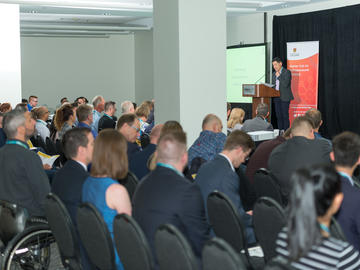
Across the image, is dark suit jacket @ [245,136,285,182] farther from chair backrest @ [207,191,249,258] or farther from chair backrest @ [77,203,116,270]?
chair backrest @ [77,203,116,270]

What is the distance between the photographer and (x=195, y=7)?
645 centimetres

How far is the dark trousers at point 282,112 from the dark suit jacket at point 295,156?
8.10 meters

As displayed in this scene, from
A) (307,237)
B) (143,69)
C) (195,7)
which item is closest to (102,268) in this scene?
(307,237)

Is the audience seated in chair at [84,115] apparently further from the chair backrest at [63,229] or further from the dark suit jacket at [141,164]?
the chair backrest at [63,229]

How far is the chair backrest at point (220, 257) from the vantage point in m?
2.00

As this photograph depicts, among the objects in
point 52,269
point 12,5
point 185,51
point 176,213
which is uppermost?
point 12,5

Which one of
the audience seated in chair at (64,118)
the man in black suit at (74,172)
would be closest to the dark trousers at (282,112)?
the audience seated in chair at (64,118)

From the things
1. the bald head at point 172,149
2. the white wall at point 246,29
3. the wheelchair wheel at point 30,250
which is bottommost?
the wheelchair wheel at point 30,250

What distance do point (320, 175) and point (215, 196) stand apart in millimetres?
1340

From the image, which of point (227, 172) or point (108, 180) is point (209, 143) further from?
point (108, 180)

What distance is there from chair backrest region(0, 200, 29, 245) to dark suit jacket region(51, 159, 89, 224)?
44 centimetres

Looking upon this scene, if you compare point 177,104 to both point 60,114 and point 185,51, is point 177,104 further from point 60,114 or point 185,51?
point 60,114

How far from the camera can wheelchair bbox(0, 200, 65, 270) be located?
3.54 meters

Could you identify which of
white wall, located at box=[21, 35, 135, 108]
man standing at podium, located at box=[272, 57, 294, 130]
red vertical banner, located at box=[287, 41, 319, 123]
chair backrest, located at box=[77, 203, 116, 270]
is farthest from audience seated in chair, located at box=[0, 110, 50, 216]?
white wall, located at box=[21, 35, 135, 108]
